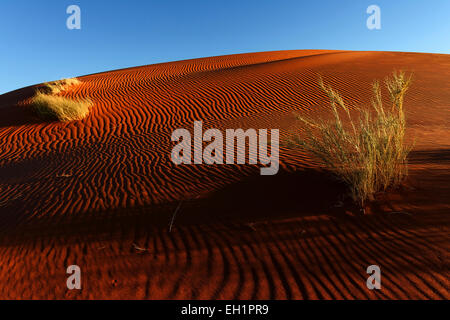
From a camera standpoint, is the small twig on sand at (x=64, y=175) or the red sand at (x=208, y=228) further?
the small twig on sand at (x=64, y=175)

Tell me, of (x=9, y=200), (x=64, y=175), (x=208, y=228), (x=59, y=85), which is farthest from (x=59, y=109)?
(x=208, y=228)

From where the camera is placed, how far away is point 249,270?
9.79 feet

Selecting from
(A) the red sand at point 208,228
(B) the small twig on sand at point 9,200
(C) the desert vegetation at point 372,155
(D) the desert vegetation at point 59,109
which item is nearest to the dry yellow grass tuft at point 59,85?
(D) the desert vegetation at point 59,109

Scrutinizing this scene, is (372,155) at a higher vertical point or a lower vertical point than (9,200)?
higher

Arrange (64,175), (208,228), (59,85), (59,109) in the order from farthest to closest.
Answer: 1. (59,85)
2. (59,109)
3. (64,175)
4. (208,228)

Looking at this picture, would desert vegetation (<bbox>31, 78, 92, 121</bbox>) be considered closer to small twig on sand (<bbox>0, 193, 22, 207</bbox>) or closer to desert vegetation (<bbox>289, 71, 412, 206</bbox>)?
small twig on sand (<bbox>0, 193, 22, 207</bbox>)

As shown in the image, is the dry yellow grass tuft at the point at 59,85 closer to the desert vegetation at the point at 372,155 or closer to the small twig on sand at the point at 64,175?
the small twig on sand at the point at 64,175

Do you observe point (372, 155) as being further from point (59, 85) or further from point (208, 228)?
point (59, 85)

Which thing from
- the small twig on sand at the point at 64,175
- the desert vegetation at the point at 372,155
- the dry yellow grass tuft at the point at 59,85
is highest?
the dry yellow grass tuft at the point at 59,85

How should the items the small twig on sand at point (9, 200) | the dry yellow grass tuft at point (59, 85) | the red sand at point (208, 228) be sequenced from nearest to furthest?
1. the red sand at point (208, 228)
2. the small twig on sand at point (9, 200)
3. the dry yellow grass tuft at point (59, 85)

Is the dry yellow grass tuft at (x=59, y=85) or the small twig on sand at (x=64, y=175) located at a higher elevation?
the dry yellow grass tuft at (x=59, y=85)

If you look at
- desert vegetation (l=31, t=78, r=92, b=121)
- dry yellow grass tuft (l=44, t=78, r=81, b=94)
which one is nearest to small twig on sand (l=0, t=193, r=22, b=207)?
desert vegetation (l=31, t=78, r=92, b=121)
